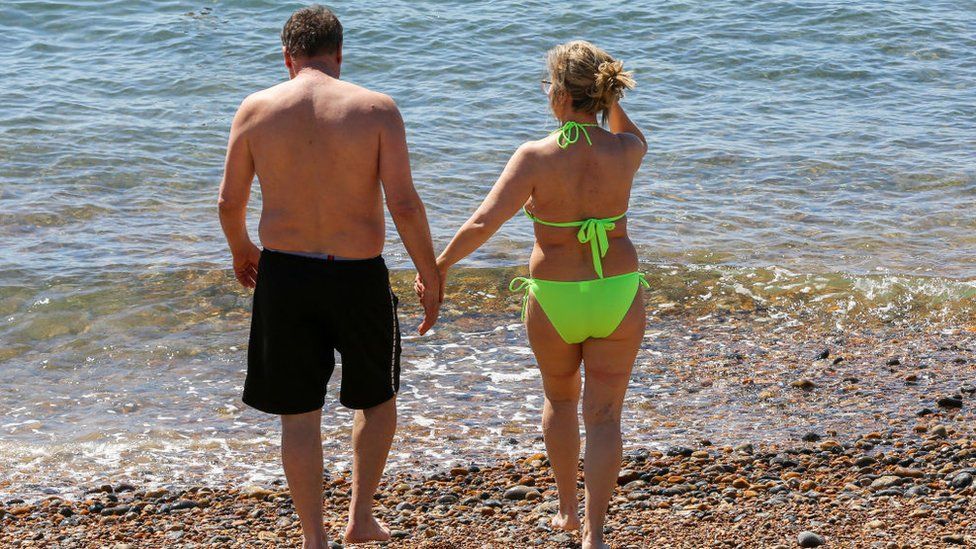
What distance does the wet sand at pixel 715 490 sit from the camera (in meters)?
4.85

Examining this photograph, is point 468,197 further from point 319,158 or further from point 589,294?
point 319,158

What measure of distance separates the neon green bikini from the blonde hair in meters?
0.11

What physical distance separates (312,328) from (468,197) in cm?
733

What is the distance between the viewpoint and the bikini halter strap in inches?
172

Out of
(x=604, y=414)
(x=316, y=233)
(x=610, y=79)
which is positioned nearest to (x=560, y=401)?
(x=604, y=414)

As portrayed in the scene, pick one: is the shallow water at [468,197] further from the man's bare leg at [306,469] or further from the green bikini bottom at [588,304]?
the green bikini bottom at [588,304]

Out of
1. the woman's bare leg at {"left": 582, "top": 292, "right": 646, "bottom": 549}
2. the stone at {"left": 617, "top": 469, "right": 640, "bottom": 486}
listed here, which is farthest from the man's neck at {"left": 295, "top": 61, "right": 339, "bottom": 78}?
the stone at {"left": 617, "top": 469, "right": 640, "bottom": 486}

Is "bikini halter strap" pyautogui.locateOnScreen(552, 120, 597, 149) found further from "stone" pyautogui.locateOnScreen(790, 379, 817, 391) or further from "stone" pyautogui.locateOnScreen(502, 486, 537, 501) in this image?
"stone" pyautogui.locateOnScreen(790, 379, 817, 391)

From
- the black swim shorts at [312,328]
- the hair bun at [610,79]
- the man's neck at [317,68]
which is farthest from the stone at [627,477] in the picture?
the man's neck at [317,68]

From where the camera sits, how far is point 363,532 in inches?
181

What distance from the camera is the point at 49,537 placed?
5176 mm

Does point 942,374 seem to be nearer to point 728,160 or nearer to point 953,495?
point 953,495

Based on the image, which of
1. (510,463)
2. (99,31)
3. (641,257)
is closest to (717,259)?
(641,257)

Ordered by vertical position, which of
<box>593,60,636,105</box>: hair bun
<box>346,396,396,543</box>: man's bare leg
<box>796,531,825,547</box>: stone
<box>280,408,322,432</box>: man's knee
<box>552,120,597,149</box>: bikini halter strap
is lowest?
<box>796,531,825,547</box>: stone
